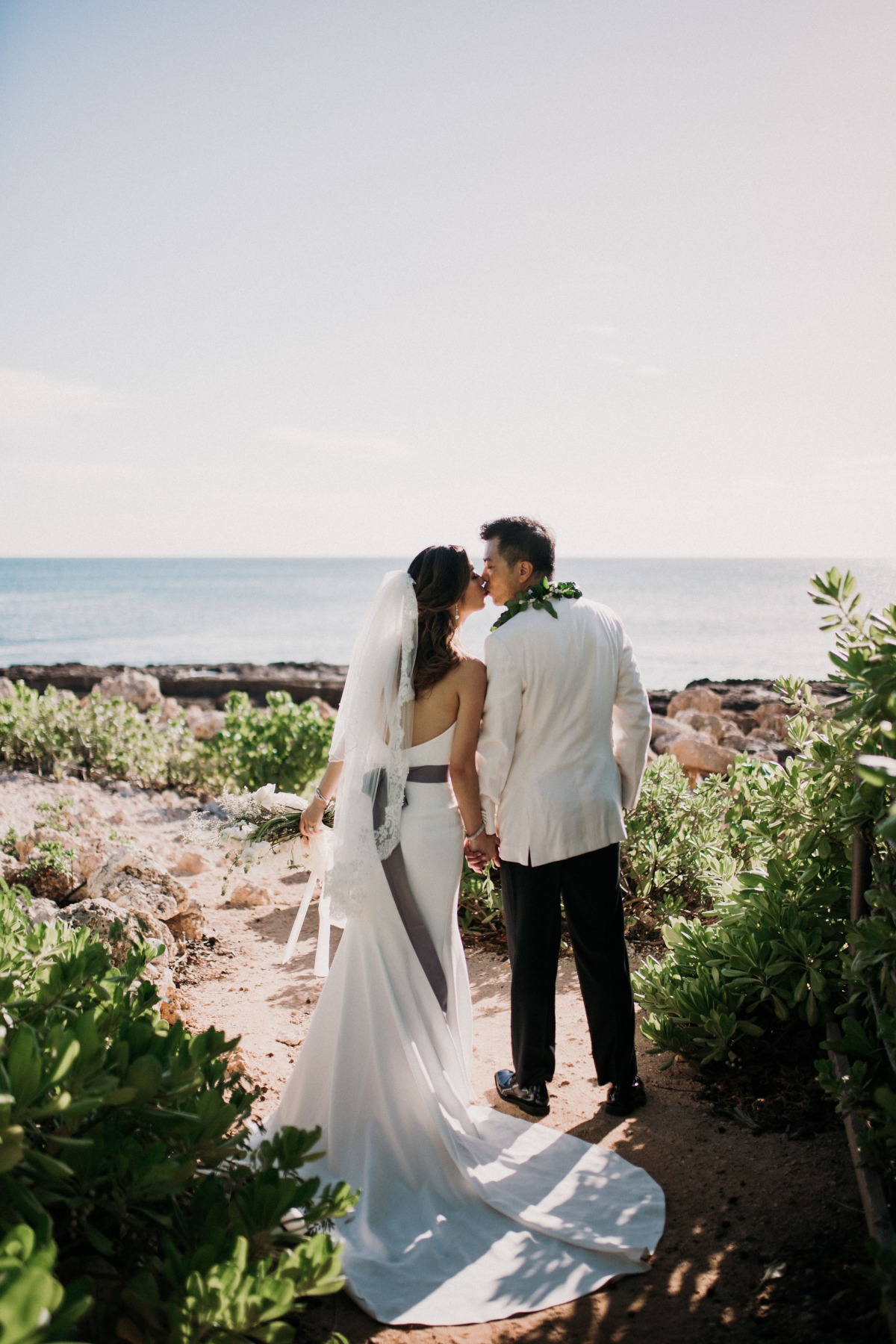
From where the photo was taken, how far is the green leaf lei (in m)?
3.71

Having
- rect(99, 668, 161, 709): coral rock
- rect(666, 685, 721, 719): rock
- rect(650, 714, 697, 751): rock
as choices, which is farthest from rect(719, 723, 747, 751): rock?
rect(99, 668, 161, 709): coral rock

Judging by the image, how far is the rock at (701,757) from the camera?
976cm

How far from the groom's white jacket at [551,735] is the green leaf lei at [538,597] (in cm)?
2

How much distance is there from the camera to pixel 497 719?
3.67m

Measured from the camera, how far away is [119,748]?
9336 mm

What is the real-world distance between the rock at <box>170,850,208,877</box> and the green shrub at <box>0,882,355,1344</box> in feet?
15.4

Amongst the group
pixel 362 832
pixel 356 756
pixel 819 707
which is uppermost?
pixel 819 707

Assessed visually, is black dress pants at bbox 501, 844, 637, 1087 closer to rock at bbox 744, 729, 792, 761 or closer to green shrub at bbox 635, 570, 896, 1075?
green shrub at bbox 635, 570, 896, 1075

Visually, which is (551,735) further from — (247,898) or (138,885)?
(247,898)

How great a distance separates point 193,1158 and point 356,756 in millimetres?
1699

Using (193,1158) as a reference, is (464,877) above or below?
below

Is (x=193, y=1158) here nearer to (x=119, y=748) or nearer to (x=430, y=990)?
(x=430, y=990)

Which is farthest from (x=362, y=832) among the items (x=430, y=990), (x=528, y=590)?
(x=528, y=590)

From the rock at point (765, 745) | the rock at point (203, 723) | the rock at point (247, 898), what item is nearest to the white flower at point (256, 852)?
the rock at point (247, 898)
